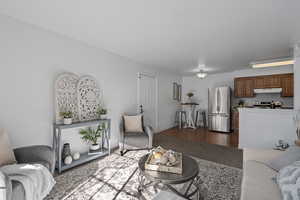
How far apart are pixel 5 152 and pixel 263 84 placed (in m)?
6.51

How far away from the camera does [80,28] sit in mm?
2152

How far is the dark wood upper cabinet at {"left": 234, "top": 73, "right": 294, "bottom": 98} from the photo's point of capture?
167 inches

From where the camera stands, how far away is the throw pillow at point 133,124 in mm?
3227

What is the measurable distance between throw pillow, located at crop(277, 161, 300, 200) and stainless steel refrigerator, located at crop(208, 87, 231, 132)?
416 centimetres

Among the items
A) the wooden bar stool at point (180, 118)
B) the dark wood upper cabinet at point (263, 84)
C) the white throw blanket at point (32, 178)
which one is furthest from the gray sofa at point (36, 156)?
the dark wood upper cabinet at point (263, 84)

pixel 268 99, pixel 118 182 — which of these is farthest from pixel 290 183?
pixel 268 99

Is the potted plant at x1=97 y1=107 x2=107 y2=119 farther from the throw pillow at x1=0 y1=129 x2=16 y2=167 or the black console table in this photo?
the throw pillow at x1=0 y1=129 x2=16 y2=167

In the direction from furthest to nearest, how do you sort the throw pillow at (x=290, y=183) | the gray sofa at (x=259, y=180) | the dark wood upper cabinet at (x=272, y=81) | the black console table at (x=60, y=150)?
1. the dark wood upper cabinet at (x=272, y=81)
2. the black console table at (x=60, y=150)
3. the gray sofa at (x=259, y=180)
4. the throw pillow at (x=290, y=183)

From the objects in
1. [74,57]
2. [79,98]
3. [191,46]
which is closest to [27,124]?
[79,98]

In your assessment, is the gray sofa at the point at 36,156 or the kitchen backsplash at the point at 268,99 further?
the kitchen backsplash at the point at 268,99

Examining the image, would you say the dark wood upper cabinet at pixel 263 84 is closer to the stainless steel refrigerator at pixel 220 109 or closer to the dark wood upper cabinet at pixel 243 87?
the dark wood upper cabinet at pixel 243 87

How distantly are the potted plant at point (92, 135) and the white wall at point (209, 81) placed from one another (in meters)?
4.74

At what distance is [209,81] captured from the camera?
5.94 metres

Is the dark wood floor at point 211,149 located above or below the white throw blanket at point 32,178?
below
